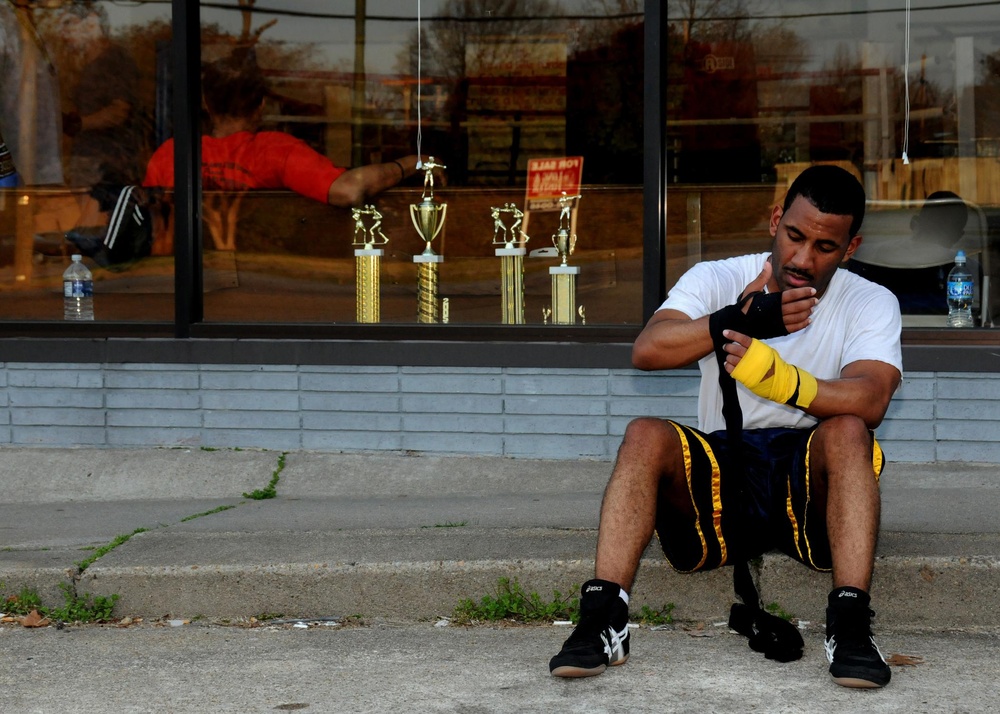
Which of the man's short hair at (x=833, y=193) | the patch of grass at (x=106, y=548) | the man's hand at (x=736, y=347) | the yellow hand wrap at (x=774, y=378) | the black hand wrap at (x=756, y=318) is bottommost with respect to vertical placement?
the patch of grass at (x=106, y=548)

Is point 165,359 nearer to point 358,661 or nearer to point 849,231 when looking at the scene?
point 358,661

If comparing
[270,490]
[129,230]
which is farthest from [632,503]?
[129,230]

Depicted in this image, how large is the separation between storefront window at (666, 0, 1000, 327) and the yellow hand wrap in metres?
2.86

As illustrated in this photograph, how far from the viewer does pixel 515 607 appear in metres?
4.05

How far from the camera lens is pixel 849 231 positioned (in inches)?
146

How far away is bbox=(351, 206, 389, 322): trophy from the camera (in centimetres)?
652

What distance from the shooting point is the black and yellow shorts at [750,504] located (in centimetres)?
362

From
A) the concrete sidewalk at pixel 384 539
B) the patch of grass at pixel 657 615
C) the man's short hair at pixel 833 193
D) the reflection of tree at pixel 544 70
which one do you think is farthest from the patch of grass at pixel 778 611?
the reflection of tree at pixel 544 70

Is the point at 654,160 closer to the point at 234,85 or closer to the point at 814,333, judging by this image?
the point at 234,85

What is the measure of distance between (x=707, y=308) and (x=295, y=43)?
3.77 metres

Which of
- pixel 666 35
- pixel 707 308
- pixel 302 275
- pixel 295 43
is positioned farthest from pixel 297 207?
pixel 707 308

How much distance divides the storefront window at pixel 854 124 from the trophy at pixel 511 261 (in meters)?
0.79

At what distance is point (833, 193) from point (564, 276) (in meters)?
2.88

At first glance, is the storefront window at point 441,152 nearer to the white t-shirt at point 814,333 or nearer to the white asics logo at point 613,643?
Answer: the white t-shirt at point 814,333
